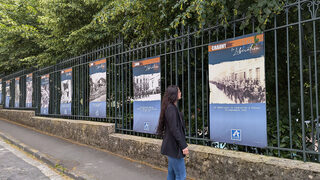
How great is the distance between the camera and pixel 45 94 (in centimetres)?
1151

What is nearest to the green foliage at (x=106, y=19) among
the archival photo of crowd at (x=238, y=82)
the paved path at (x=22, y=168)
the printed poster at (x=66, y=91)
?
the archival photo of crowd at (x=238, y=82)

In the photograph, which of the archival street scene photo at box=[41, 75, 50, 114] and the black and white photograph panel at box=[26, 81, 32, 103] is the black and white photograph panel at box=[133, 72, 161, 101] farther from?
the black and white photograph panel at box=[26, 81, 32, 103]

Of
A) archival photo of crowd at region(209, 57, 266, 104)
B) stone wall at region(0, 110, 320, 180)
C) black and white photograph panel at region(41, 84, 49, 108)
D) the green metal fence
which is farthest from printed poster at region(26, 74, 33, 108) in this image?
archival photo of crowd at region(209, 57, 266, 104)

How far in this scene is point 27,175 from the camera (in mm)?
5266

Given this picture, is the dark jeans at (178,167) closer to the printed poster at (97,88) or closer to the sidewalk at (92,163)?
the sidewalk at (92,163)

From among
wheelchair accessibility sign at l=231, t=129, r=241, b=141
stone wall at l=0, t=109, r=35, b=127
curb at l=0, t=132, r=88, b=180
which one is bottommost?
curb at l=0, t=132, r=88, b=180

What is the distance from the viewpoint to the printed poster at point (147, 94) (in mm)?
5723

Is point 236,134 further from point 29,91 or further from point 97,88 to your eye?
point 29,91

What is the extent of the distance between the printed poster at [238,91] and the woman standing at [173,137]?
1080 millimetres

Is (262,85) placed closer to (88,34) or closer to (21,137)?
(88,34)

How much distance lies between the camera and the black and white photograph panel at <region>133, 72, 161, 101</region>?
225 inches

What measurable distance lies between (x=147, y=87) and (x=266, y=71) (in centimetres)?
271

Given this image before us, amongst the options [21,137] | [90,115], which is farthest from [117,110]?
[21,137]

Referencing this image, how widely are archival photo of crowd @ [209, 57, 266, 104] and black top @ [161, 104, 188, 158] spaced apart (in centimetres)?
114
